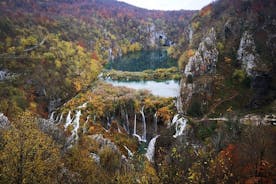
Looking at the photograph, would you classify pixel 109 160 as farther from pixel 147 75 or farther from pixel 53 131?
pixel 147 75

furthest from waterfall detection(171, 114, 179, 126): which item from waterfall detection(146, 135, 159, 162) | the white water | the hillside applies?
the white water

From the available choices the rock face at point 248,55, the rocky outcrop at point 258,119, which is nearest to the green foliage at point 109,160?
the rocky outcrop at point 258,119

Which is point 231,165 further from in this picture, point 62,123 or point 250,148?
point 62,123

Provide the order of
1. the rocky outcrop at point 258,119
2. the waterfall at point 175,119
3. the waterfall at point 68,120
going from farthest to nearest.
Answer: the waterfall at point 68,120, the waterfall at point 175,119, the rocky outcrop at point 258,119

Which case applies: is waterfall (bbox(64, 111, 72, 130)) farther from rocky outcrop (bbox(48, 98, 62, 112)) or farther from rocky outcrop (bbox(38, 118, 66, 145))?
rocky outcrop (bbox(38, 118, 66, 145))

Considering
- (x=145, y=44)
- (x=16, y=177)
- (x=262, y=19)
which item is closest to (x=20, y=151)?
(x=16, y=177)

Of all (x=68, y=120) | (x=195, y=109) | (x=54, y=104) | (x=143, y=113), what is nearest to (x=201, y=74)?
(x=195, y=109)

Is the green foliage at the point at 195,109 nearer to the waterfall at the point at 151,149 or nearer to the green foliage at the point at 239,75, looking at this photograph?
the waterfall at the point at 151,149
